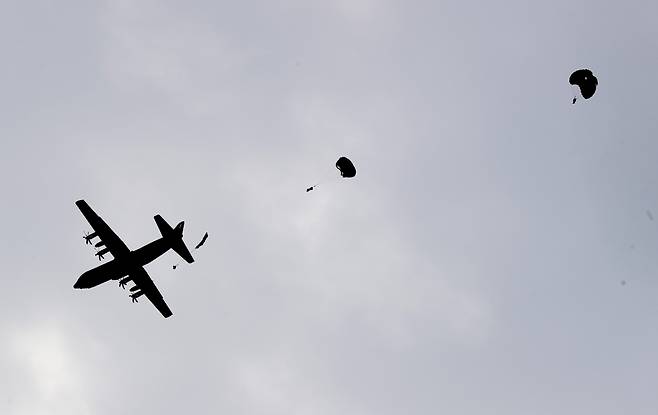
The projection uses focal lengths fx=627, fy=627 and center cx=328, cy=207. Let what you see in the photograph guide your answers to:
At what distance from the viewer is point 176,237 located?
74.4m

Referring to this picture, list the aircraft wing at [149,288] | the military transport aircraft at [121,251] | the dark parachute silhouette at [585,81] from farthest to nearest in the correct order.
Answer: the aircraft wing at [149,288] → the military transport aircraft at [121,251] → the dark parachute silhouette at [585,81]

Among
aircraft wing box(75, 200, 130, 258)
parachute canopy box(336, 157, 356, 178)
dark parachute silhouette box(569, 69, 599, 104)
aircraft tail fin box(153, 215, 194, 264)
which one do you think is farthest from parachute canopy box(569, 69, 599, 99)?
aircraft wing box(75, 200, 130, 258)

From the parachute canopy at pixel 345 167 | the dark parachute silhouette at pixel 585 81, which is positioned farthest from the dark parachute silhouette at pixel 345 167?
the dark parachute silhouette at pixel 585 81

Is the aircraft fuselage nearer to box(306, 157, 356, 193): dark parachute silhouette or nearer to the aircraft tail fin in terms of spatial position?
the aircraft tail fin

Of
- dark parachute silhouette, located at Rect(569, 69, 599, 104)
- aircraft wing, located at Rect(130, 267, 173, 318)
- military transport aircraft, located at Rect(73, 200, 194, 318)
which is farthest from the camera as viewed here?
aircraft wing, located at Rect(130, 267, 173, 318)

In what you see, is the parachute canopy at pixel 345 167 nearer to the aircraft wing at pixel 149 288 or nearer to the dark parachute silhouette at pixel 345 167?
the dark parachute silhouette at pixel 345 167

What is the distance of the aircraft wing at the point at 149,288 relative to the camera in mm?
77188

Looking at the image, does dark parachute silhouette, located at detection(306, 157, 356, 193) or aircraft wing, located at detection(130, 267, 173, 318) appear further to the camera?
aircraft wing, located at detection(130, 267, 173, 318)

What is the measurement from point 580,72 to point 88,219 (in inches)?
2222

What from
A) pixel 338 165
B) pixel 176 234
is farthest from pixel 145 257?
pixel 338 165

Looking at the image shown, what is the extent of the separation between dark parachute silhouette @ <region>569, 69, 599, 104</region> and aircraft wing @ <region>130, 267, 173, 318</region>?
175 ft

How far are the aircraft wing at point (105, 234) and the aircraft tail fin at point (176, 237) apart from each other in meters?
5.07

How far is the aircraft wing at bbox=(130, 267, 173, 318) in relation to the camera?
7719cm

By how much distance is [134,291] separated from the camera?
78.4m
